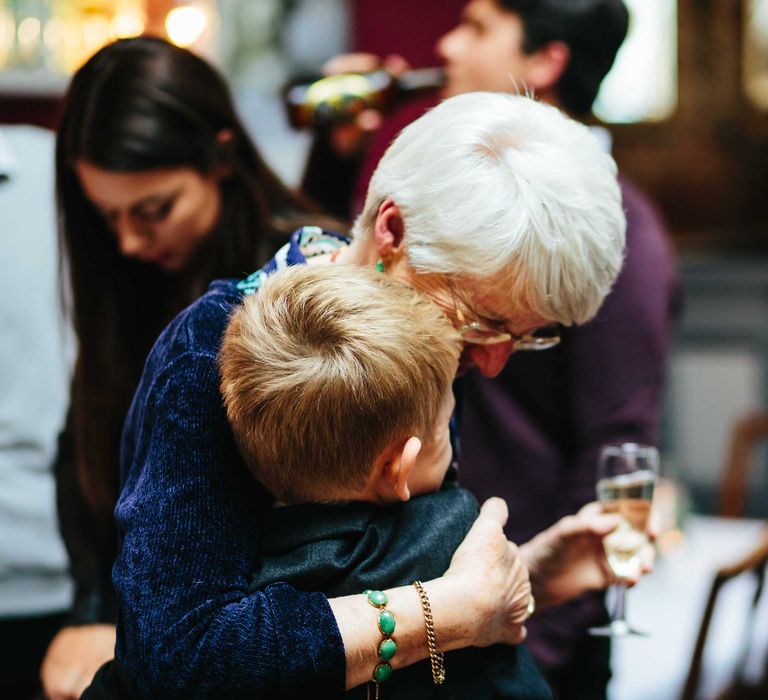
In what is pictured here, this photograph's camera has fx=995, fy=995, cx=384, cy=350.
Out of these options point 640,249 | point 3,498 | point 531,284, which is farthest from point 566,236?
point 3,498

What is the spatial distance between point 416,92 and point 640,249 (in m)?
1.01

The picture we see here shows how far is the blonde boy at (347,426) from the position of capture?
1.06 metres

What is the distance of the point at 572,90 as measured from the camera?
6.98 ft

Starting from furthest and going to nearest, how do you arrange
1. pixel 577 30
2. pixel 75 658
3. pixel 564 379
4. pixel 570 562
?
pixel 577 30 → pixel 564 379 → pixel 75 658 → pixel 570 562

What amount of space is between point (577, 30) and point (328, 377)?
1.31 meters

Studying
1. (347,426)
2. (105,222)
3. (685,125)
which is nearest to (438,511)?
(347,426)

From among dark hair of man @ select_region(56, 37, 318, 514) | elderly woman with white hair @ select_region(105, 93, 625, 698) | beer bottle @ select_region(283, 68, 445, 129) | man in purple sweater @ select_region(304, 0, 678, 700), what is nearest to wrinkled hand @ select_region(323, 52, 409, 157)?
beer bottle @ select_region(283, 68, 445, 129)

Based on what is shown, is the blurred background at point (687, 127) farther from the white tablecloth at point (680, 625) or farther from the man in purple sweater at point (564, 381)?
the white tablecloth at point (680, 625)

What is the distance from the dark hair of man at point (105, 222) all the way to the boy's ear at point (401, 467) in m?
0.71

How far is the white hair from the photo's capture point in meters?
1.19

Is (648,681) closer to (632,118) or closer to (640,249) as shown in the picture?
(640,249)

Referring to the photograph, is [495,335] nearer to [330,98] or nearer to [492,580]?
[492,580]

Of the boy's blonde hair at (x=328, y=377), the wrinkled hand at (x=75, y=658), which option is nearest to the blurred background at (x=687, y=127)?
the wrinkled hand at (x=75, y=658)

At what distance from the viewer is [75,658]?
1618mm
